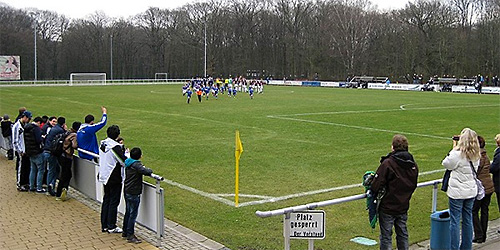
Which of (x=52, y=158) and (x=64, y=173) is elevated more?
(x=52, y=158)

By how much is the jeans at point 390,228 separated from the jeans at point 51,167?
283 inches

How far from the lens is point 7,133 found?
1538cm

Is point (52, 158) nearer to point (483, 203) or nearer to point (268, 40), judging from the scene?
point (483, 203)

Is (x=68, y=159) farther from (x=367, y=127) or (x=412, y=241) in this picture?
→ (x=367, y=127)

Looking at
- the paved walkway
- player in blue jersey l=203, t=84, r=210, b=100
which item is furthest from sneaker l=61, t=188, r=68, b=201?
player in blue jersey l=203, t=84, r=210, b=100

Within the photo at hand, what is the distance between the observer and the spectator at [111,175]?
8.52 metres

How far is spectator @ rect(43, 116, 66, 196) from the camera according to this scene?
35.2 ft

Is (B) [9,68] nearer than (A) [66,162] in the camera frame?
No

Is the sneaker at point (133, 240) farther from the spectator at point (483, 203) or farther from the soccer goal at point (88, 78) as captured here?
the soccer goal at point (88, 78)

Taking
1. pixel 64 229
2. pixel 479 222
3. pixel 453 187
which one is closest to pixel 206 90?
pixel 64 229

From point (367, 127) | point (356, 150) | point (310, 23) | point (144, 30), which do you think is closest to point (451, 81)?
point (310, 23)

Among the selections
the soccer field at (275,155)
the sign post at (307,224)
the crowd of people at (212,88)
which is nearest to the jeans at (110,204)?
the soccer field at (275,155)

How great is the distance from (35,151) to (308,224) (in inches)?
292

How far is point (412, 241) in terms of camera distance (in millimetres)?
8328
